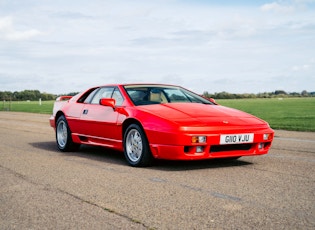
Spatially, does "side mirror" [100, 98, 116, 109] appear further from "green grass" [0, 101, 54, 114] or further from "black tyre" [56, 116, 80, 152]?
"green grass" [0, 101, 54, 114]

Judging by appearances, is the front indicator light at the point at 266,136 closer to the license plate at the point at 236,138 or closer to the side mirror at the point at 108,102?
the license plate at the point at 236,138

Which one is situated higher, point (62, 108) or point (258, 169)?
point (62, 108)

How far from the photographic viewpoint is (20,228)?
390 cm

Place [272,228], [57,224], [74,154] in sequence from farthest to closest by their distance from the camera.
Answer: [74,154] < [57,224] < [272,228]

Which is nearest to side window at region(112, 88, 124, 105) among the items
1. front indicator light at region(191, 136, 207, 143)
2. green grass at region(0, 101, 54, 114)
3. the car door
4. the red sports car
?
the red sports car

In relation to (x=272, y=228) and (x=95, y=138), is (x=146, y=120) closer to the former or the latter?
(x=95, y=138)

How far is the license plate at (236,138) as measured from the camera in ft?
20.9

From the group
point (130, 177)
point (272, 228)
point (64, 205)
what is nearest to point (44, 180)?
point (130, 177)

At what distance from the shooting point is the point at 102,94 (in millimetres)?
8367

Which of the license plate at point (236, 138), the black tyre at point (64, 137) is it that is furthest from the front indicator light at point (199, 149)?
the black tyre at point (64, 137)

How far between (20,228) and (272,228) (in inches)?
77.6

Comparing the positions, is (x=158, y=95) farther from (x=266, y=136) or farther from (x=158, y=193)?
(x=158, y=193)

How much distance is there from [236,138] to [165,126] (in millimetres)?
954

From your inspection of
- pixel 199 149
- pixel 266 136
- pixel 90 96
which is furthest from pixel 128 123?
pixel 266 136
